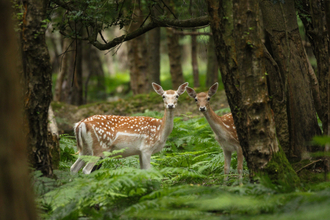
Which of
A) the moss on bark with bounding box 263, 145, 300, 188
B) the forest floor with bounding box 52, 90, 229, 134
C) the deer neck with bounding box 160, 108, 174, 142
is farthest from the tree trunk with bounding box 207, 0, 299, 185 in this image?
the forest floor with bounding box 52, 90, 229, 134

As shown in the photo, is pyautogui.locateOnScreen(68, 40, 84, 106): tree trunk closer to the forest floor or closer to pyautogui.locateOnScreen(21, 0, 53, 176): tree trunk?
the forest floor

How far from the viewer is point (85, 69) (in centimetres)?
2538

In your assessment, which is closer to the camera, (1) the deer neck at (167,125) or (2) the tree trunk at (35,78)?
(2) the tree trunk at (35,78)

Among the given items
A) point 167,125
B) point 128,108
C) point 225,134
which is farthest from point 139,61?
point 225,134

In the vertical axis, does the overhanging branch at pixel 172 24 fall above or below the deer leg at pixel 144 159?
above

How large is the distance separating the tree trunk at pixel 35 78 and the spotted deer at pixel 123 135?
253cm

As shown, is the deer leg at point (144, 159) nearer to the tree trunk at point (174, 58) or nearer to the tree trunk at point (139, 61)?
the tree trunk at point (174, 58)

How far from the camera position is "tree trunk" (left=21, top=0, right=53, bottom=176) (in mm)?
4004

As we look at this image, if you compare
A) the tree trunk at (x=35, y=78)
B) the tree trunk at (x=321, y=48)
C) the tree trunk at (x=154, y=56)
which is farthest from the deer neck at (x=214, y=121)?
the tree trunk at (x=154, y=56)

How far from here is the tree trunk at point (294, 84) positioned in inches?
211

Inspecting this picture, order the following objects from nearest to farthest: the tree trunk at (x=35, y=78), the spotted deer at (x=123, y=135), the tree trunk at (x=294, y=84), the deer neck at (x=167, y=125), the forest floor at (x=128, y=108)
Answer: the tree trunk at (x=35, y=78) < the tree trunk at (x=294, y=84) < the spotted deer at (x=123, y=135) < the deer neck at (x=167, y=125) < the forest floor at (x=128, y=108)

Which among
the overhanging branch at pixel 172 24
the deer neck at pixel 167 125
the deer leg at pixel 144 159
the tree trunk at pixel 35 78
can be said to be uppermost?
the overhanging branch at pixel 172 24

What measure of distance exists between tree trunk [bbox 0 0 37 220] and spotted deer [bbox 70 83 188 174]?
4191mm

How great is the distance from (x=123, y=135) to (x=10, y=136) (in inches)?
185
